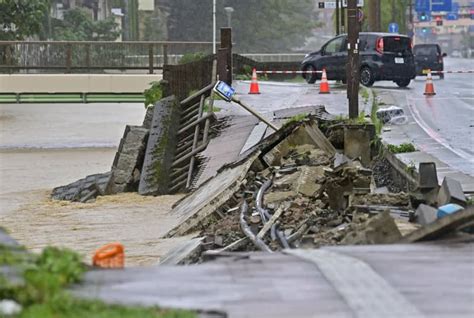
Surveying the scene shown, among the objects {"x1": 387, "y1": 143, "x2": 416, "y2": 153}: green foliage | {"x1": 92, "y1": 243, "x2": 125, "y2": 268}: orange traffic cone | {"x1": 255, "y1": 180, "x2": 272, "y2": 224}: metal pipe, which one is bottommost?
{"x1": 255, "y1": 180, "x2": 272, "y2": 224}: metal pipe

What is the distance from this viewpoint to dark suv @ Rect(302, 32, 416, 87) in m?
39.2

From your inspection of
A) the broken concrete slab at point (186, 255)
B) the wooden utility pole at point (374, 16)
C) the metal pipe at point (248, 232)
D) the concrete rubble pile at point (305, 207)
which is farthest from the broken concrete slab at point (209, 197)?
the wooden utility pole at point (374, 16)

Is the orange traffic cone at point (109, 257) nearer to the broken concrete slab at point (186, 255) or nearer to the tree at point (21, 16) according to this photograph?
the broken concrete slab at point (186, 255)

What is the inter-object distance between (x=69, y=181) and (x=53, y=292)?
73.2 feet

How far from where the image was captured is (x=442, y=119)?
2733 centimetres

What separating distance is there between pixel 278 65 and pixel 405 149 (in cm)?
3378

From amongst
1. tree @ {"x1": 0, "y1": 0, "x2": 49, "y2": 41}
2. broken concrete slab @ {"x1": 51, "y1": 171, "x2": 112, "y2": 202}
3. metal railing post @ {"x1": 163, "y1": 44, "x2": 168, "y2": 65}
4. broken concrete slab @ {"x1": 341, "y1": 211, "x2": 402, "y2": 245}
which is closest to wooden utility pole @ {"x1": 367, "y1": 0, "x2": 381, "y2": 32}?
metal railing post @ {"x1": 163, "y1": 44, "x2": 168, "y2": 65}

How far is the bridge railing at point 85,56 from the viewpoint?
50.1 metres

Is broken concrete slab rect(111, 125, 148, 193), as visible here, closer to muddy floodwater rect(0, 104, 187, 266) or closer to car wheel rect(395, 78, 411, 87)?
muddy floodwater rect(0, 104, 187, 266)

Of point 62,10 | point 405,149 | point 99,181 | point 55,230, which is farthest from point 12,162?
point 62,10

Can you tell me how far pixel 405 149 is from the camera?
59.6 feet

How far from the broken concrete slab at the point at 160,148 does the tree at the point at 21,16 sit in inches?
1129

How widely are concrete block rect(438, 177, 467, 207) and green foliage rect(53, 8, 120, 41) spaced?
6860cm

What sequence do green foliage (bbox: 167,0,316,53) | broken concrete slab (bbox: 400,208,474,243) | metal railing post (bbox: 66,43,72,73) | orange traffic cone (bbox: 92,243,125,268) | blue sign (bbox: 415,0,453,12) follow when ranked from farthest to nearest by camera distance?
green foliage (bbox: 167,0,316,53) → blue sign (bbox: 415,0,453,12) → metal railing post (bbox: 66,43,72,73) → broken concrete slab (bbox: 400,208,474,243) → orange traffic cone (bbox: 92,243,125,268)
